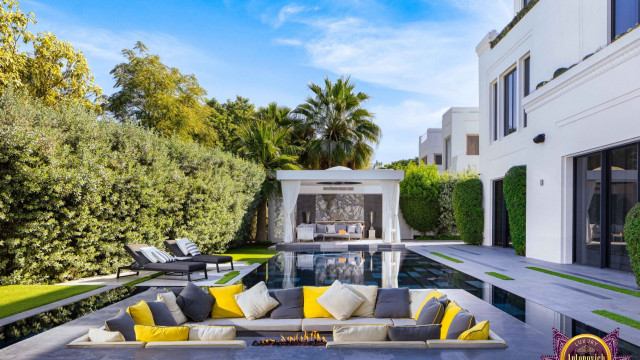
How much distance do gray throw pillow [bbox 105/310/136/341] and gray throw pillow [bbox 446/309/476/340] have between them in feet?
9.05

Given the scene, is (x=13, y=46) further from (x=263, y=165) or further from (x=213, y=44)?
(x=263, y=165)

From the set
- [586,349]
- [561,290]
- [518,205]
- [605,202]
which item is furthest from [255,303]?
[518,205]

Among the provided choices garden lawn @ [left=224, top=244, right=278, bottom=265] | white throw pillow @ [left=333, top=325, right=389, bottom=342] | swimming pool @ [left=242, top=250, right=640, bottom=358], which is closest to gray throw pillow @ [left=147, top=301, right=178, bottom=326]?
white throw pillow @ [left=333, top=325, right=389, bottom=342]

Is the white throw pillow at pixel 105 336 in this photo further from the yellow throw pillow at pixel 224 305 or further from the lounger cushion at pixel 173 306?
the yellow throw pillow at pixel 224 305

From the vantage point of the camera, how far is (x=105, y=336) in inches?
145

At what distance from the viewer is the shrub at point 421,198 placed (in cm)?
1994

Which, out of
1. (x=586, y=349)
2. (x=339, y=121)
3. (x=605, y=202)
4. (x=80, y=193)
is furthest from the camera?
(x=339, y=121)

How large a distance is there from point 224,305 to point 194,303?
0.36 meters

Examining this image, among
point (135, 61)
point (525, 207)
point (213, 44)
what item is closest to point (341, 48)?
point (213, 44)

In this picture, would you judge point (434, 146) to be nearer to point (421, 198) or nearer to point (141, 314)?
point (421, 198)

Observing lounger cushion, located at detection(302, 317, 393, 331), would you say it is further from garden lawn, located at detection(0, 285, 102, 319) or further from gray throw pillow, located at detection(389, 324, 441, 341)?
garden lawn, located at detection(0, 285, 102, 319)

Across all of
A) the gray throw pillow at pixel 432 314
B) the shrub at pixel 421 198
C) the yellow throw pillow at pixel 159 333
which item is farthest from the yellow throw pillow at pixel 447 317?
the shrub at pixel 421 198

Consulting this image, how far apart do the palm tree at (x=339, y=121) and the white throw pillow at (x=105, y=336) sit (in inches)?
699

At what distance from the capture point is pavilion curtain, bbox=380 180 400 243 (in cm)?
1655
